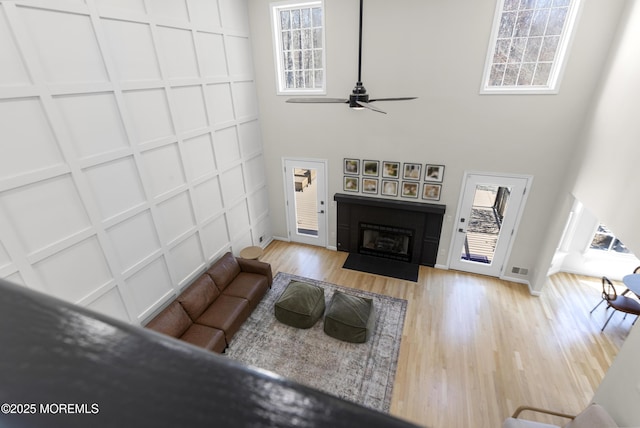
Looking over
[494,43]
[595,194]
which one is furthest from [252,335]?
[494,43]

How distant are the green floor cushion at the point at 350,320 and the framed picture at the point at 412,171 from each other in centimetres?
241

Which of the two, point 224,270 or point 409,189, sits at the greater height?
point 409,189

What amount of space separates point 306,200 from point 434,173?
2766mm

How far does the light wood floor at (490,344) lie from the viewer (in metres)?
3.67

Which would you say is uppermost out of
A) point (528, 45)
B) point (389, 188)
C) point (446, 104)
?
point (528, 45)

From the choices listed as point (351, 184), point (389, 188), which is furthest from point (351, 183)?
point (389, 188)

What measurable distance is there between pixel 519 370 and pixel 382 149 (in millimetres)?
3942

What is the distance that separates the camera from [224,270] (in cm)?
503

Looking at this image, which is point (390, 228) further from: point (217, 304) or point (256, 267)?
point (217, 304)

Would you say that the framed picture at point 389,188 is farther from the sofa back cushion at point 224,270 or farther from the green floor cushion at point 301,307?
the sofa back cushion at point 224,270

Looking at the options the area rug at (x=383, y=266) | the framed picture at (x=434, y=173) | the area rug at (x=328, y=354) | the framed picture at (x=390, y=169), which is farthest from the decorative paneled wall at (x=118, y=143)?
the framed picture at (x=434, y=173)

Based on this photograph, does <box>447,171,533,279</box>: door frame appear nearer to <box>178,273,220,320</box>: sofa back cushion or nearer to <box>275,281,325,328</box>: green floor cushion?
<box>275,281,325,328</box>: green floor cushion

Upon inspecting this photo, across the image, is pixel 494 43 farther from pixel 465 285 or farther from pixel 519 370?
pixel 519 370

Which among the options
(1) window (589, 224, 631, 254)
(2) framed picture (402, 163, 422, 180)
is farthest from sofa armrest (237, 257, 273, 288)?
(1) window (589, 224, 631, 254)
